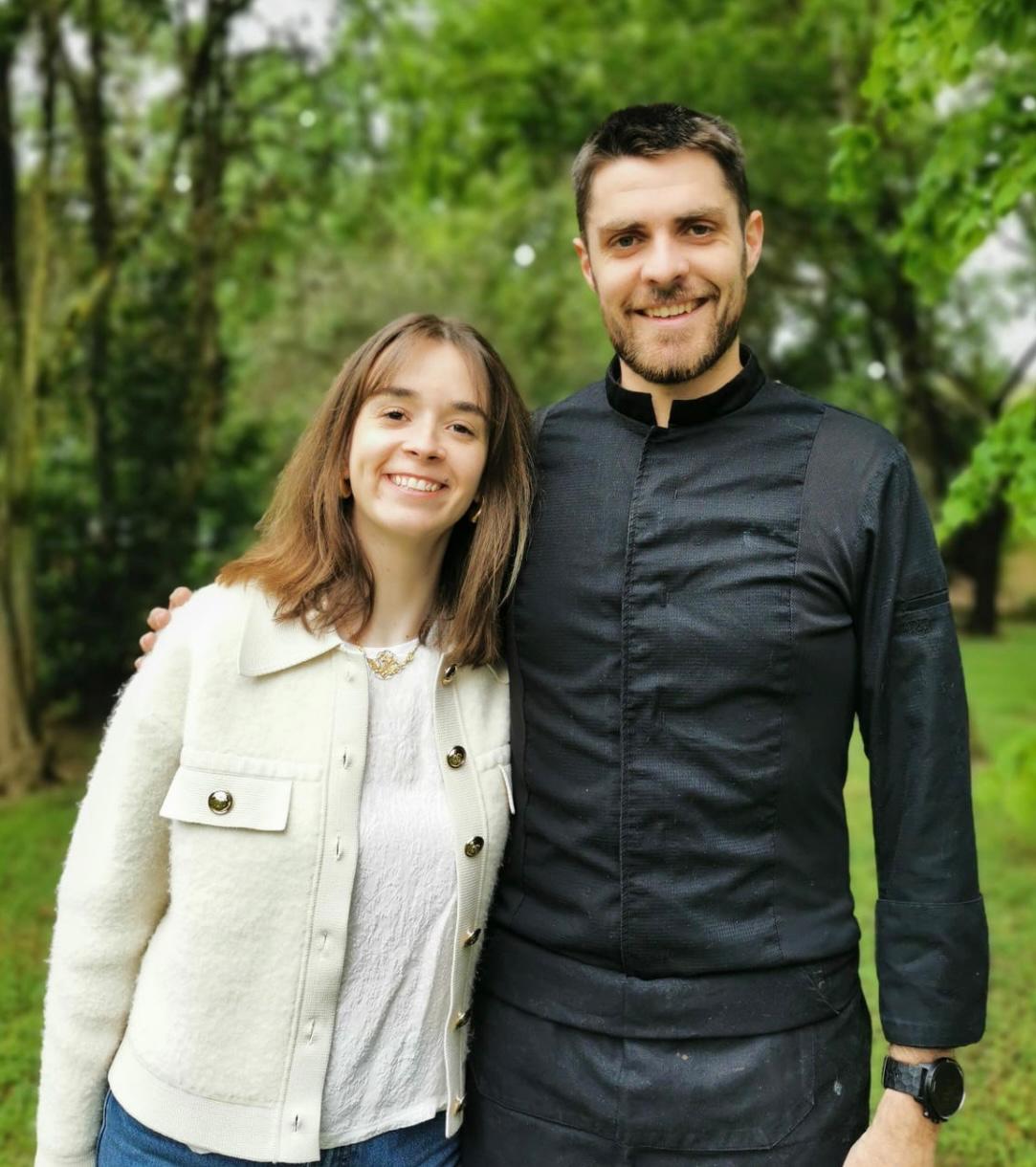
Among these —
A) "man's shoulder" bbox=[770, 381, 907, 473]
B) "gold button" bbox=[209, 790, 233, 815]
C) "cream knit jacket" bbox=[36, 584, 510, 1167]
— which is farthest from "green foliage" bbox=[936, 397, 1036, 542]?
"gold button" bbox=[209, 790, 233, 815]

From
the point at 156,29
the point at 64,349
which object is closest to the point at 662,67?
the point at 156,29

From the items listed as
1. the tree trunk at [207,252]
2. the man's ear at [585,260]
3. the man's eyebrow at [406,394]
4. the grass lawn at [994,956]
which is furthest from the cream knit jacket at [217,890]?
the tree trunk at [207,252]

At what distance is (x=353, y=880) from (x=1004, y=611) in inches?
733

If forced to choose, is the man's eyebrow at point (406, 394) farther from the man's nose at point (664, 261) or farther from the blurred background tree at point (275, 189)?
the blurred background tree at point (275, 189)

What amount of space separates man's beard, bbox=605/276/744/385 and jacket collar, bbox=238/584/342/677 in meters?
0.68

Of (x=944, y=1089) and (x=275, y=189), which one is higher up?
(x=275, y=189)

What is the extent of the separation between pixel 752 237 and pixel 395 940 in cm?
135

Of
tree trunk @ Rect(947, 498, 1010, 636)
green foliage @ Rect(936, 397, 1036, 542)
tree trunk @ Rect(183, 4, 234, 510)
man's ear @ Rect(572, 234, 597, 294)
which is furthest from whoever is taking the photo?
tree trunk @ Rect(947, 498, 1010, 636)

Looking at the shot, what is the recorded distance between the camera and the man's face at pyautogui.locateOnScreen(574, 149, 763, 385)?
2010 mm

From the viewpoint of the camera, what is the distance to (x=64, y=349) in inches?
285

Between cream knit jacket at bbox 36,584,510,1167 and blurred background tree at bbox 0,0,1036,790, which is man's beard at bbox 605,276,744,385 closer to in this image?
cream knit jacket at bbox 36,584,510,1167

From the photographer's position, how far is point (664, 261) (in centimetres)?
198

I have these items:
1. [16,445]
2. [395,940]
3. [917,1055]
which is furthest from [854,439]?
[16,445]

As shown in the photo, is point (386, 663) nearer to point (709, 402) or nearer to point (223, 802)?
point (223, 802)
